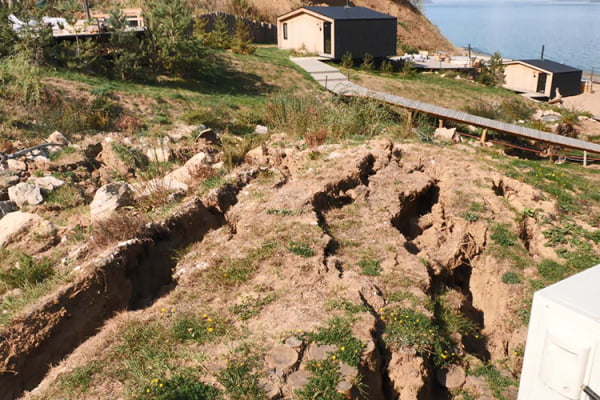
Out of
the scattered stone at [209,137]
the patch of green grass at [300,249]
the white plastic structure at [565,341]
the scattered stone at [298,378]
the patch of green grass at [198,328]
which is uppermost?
the white plastic structure at [565,341]

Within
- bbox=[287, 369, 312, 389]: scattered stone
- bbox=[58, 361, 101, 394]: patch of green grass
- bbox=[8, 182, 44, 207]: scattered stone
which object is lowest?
bbox=[58, 361, 101, 394]: patch of green grass

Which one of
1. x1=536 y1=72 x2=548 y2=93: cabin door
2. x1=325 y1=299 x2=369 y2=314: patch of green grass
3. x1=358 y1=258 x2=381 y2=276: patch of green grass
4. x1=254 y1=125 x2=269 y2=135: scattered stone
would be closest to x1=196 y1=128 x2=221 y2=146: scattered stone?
x1=254 y1=125 x2=269 y2=135: scattered stone

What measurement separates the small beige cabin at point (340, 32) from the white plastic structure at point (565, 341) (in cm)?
2834

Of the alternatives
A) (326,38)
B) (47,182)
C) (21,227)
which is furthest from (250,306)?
(326,38)

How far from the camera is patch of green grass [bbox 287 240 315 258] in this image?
729 centimetres

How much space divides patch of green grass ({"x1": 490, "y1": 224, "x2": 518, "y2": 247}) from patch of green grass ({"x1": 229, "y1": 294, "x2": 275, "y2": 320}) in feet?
14.3

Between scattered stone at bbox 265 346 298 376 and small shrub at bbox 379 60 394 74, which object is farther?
small shrub at bbox 379 60 394 74

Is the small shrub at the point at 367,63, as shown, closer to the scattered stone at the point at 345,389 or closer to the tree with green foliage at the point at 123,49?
the tree with green foliage at the point at 123,49

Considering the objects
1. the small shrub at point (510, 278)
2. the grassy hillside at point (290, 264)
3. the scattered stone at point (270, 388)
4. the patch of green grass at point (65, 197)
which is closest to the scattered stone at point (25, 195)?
the patch of green grass at point (65, 197)

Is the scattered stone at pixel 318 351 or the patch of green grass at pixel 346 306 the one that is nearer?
the scattered stone at pixel 318 351

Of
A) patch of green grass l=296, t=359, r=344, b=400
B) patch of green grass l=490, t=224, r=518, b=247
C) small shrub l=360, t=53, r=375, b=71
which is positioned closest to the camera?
patch of green grass l=296, t=359, r=344, b=400

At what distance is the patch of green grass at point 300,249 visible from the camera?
7.29m

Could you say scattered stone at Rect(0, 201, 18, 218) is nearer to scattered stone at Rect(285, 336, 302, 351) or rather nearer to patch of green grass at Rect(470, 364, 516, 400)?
scattered stone at Rect(285, 336, 302, 351)

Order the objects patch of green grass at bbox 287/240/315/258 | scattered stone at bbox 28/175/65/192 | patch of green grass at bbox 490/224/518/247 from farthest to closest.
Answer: scattered stone at bbox 28/175/65/192 → patch of green grass at bbox 490/224/518/247 → patch of green grass at bbox 287/240/315/258
